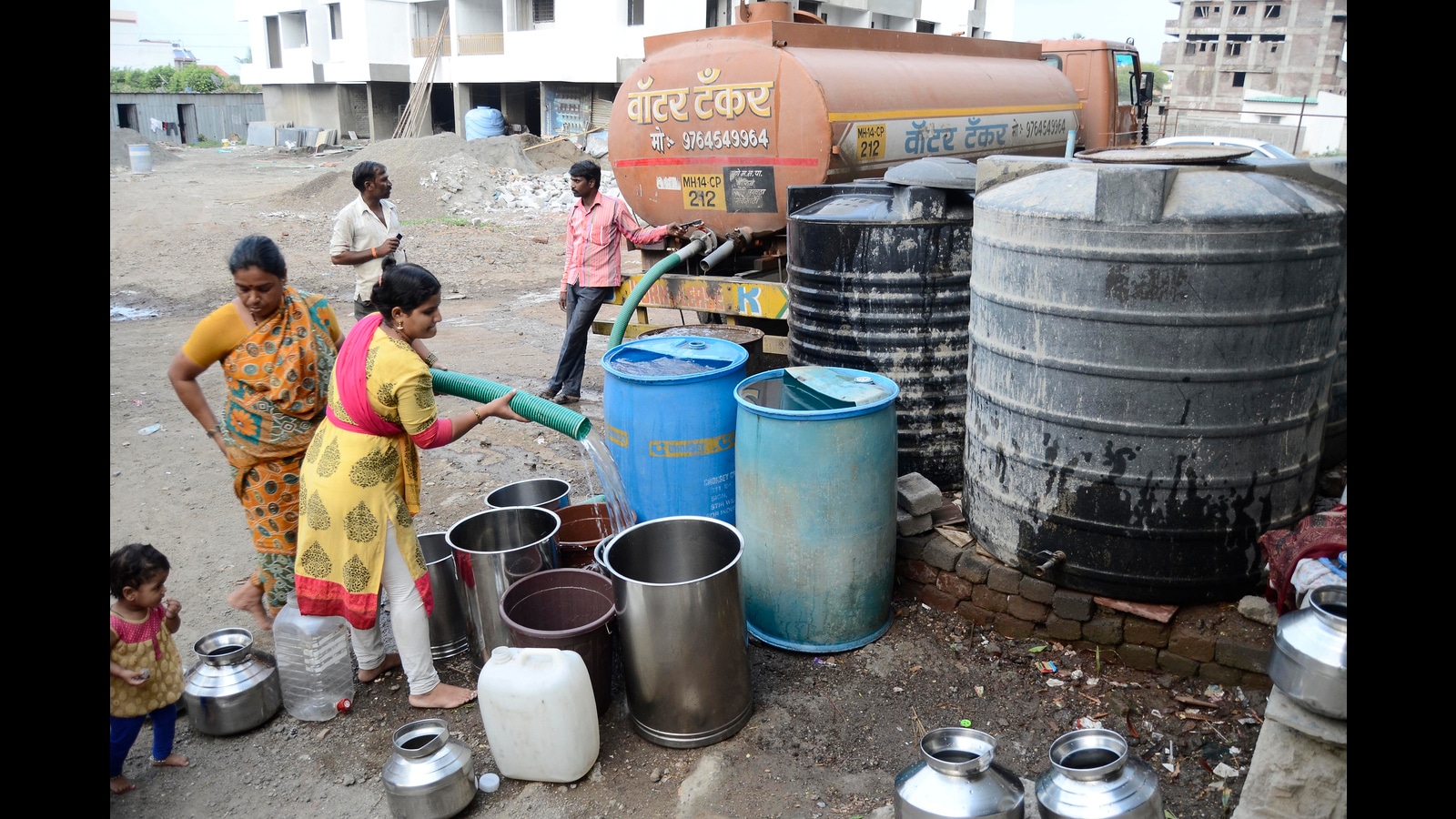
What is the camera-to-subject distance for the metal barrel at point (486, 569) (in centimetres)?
338

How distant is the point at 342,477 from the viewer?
3.07 metres

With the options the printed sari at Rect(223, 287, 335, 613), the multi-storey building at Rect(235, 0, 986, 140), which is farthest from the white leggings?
the multi-storey building at Rect(235, 0, 986, 140)

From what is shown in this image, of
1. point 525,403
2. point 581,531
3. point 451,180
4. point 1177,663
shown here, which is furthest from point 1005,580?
point 451,180

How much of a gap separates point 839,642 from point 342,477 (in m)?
1.95

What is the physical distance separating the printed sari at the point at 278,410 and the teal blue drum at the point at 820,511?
1.64m

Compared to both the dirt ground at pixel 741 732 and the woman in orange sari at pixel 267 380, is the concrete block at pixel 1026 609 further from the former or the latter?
the woman in orange sari at pixel 267 380

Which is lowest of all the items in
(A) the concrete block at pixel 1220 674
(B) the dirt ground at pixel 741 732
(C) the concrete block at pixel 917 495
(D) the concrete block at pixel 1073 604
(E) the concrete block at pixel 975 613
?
(B) the dirt ground at pixel 741 732

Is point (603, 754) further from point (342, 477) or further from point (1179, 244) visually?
point (1179, 244)

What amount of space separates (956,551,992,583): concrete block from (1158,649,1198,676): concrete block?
671 mm

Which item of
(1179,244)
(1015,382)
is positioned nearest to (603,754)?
(1015,382)

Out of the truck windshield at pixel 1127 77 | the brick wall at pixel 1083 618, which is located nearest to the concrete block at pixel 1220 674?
the brick wall at pixel 1083 618

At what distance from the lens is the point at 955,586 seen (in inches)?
148

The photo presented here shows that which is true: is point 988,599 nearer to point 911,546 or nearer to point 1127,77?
point 911,546

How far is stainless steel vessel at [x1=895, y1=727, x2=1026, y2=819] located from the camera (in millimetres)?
2264
